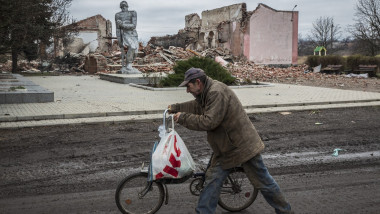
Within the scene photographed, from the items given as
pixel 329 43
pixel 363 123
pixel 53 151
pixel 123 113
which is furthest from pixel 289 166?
pixel 329 43

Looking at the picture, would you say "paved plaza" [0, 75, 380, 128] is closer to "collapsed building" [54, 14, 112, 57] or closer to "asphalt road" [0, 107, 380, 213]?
"asphalt road" [0, 107, 380, 213]

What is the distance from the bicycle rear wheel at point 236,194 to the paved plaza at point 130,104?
239 inches

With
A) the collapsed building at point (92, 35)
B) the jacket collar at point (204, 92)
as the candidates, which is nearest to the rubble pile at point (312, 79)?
the jacket collar at point (204, 92)

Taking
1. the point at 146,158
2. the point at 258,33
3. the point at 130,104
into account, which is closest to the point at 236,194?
the point at 146,158

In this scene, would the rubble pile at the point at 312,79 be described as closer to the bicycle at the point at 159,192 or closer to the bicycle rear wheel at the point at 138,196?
the bicycle at the point at 159,192

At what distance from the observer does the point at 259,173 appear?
3992 millimetres

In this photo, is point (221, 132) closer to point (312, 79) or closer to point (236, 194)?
point (236, 194)

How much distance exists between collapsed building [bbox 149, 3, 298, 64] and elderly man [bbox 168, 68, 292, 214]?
1392 inches

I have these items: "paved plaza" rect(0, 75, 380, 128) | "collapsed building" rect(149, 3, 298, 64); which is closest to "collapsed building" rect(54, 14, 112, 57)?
"collapsed building" rect(149, 3, 298, 64)

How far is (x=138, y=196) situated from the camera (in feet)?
14.1

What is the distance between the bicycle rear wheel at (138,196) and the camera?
4.21 m

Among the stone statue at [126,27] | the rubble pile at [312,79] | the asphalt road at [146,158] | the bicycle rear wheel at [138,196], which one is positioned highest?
the stone statue at [126,27]

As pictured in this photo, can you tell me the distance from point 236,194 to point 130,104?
8465 millimetres

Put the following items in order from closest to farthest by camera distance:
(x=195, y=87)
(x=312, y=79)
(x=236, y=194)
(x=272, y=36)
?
(x=195, y=87) → (x=236, y=194) → (x=312, y=79) → (x=272, y=36)
